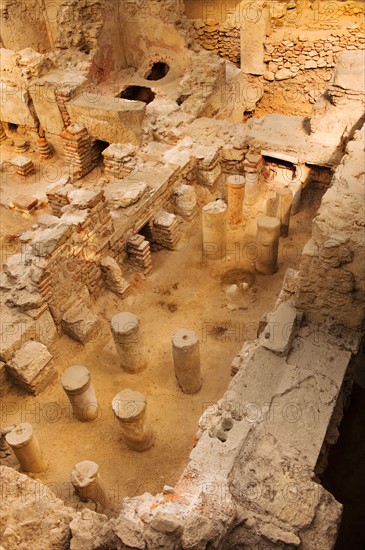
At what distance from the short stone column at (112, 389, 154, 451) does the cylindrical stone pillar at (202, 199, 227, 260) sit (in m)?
3.20

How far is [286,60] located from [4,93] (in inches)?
253

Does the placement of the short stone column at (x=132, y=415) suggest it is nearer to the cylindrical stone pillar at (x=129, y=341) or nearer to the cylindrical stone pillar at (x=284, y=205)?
the cylindrical stone pillar at (x=129, y=341)

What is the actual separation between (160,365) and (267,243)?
2.41m

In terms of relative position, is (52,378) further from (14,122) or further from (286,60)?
(286,60)

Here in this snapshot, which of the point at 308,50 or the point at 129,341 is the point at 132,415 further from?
the point at 308,50

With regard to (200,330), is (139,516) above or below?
above

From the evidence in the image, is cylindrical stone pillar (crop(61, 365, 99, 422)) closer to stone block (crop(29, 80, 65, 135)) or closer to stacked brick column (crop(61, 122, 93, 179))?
stacked brick column (crop(61, 122, 93, 179))

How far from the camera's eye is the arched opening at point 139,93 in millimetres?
11367

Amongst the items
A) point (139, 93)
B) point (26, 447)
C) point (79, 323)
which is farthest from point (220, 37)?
point (26, 447)

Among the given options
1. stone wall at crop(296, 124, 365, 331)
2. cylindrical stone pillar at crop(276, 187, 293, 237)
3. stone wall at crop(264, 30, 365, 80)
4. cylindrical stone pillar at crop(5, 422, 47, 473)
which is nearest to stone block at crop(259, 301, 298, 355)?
stone wall at crop(296, 124, 365, 331)

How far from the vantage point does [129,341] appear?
20.2ft

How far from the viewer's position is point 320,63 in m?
11.4

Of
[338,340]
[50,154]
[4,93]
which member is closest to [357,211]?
[338,340]

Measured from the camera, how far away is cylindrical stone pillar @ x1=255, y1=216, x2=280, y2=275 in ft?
23.8
